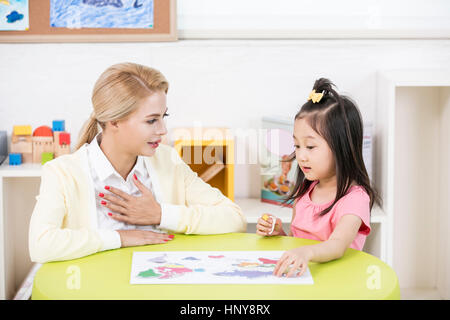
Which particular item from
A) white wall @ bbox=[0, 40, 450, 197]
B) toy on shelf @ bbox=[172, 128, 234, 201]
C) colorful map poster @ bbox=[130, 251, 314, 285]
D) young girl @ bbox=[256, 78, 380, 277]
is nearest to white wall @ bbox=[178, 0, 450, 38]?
white wall @ bbox=[0, 40, 450, 197]

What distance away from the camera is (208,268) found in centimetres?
119

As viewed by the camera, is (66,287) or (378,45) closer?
(66,287)

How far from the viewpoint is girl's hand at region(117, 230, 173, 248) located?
134 cm

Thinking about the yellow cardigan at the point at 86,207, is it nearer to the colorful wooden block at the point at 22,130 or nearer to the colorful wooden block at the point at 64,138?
the colorful wooden block at the point at 64,138

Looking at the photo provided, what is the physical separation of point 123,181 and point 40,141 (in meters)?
0.90

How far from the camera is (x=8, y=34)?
2293mm

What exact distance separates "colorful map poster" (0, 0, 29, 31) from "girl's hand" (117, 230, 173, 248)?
1255 mm

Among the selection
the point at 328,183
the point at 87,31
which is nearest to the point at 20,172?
the point at 87,31

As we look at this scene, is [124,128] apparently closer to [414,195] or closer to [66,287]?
[66,287]

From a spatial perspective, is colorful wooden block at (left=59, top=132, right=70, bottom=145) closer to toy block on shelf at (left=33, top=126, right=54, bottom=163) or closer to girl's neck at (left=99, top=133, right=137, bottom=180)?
toy block on shelf at (left=33, top=126, right=54, bottom=163)

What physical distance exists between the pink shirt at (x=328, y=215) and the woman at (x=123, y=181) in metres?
0.19

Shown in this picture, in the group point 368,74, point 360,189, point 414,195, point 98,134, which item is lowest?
point 414,195
